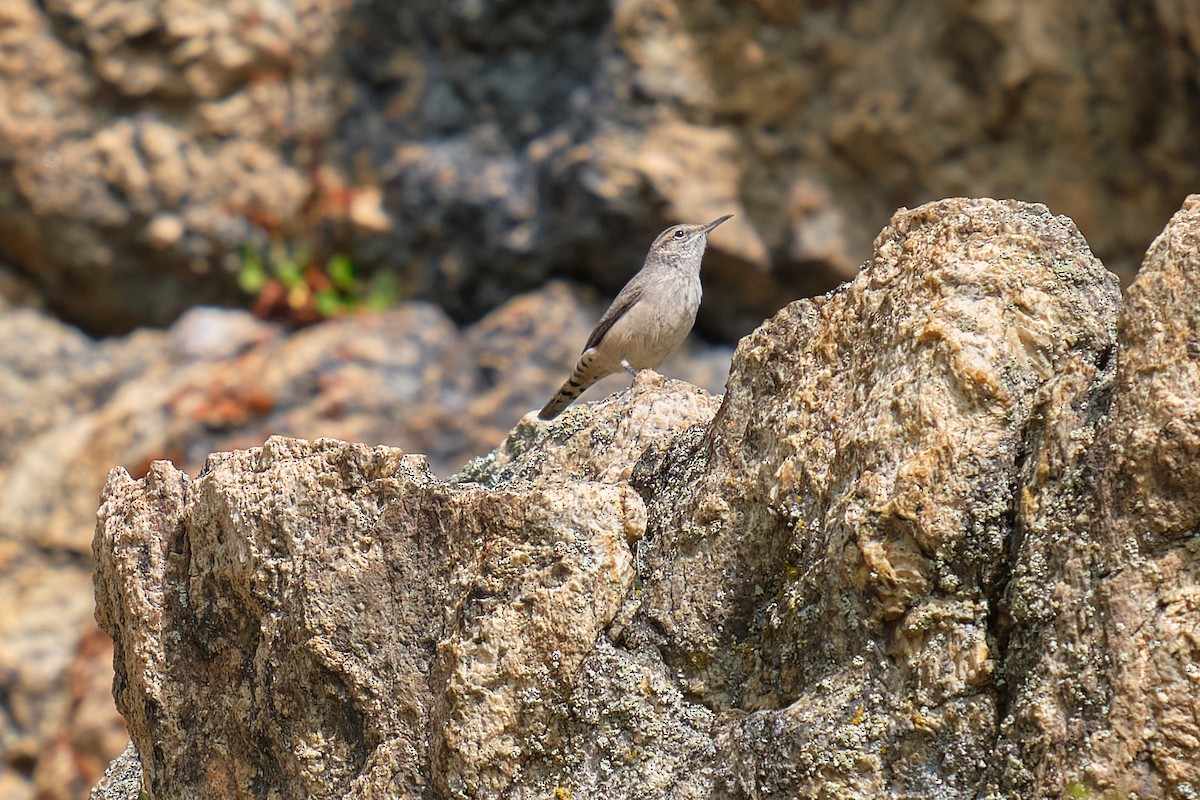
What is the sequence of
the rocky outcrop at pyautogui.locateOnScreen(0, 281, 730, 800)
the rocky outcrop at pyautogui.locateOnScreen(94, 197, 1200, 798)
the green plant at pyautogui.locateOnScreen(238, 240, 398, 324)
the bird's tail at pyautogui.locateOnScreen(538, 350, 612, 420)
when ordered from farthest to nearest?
the green plant at pyautogui.locateOnScreen(238, 240, 398, 324), the rocky outcrop at pyautogui.locateOnScreen(0, 281, 730, 800), the bird's tail at pyautogui.locateOnScreen(538, 350, 612, 420), the rocky outcrop at pyautogui.locateOnScreen(94, 197, 1200, 798)

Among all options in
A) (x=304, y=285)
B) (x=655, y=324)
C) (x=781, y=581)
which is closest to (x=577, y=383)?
(x=655, y=324)

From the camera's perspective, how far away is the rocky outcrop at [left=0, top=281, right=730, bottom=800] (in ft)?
35.6

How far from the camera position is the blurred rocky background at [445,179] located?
11.6 meters

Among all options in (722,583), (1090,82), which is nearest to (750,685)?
(722,583)

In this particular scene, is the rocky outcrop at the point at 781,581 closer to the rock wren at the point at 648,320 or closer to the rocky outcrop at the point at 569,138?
the rock wren at the point at 648,320

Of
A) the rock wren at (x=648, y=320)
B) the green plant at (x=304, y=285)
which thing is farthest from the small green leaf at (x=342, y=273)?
the rock wren at (x=648, y=320)

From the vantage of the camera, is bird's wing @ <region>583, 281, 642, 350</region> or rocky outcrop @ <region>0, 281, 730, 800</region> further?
rocky outcrop @ <region>0, 281, 730, 800</region>


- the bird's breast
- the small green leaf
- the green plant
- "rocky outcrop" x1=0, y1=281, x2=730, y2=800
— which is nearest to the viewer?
the bird's breast

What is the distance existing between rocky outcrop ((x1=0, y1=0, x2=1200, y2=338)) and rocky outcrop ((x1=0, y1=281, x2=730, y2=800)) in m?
0.48

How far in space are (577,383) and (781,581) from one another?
5357mm

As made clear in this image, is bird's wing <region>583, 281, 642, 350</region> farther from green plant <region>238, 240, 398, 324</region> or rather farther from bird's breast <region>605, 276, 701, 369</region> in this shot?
green plant <region>238, 240, 398, 324</region>

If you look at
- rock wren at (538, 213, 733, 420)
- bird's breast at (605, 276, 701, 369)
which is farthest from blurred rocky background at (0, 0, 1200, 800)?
bird's breast at (605, 276, 701, 369)

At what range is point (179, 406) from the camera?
37.8 ft

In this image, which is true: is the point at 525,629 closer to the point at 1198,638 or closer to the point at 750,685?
the point at 750,685
